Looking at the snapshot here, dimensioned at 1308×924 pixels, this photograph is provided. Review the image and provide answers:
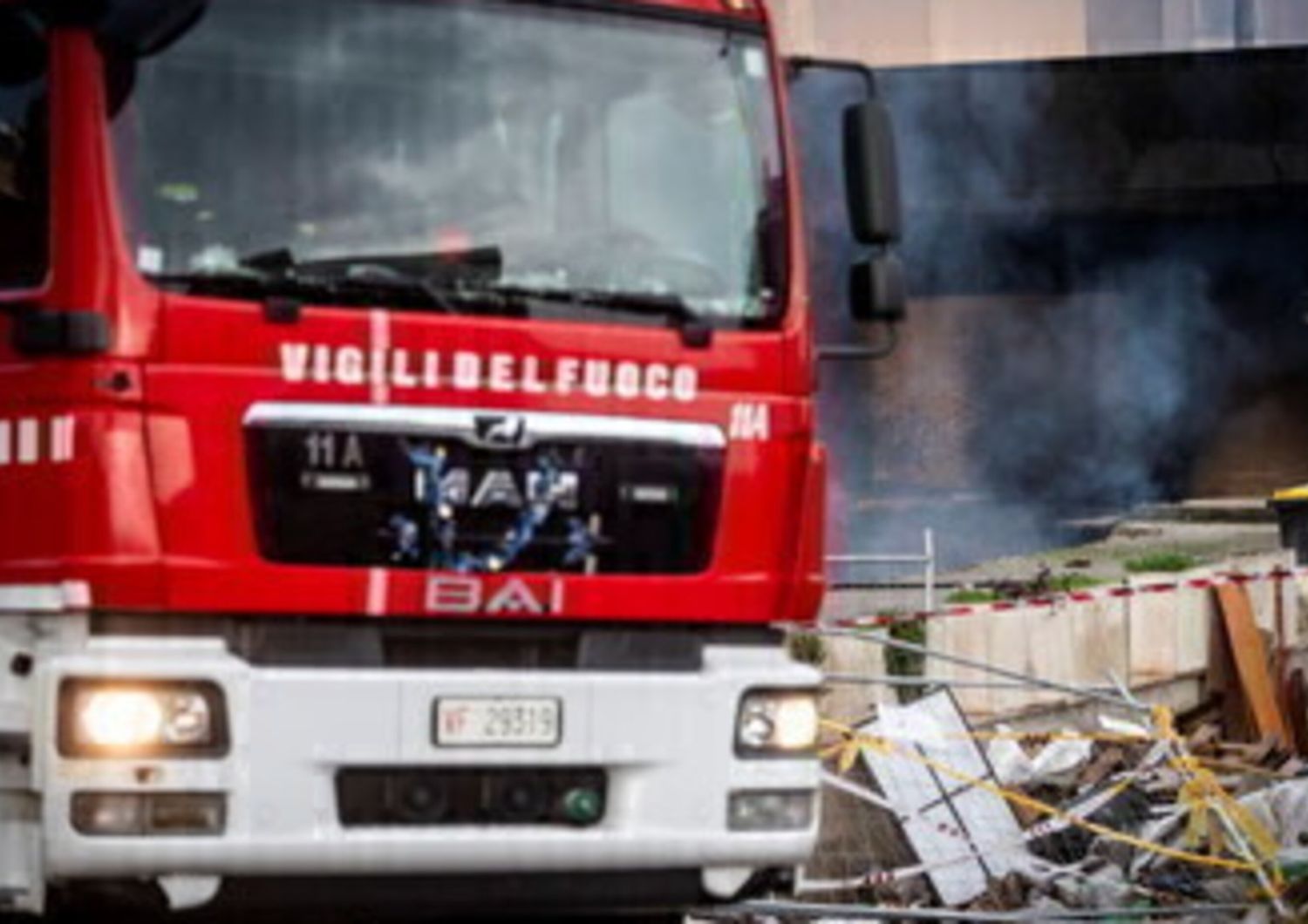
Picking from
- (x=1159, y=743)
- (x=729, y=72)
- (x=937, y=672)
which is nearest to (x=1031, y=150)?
(x=937, y=672)

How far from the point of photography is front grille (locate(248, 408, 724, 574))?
22.5ft

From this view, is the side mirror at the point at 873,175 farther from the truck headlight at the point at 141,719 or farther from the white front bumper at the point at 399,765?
the truck headlight at the point at 141,719

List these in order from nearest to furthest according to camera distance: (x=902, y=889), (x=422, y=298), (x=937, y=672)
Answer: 1. (x=422, y=298)
2. (x=902, y=889)
3. (x=937, y=672)

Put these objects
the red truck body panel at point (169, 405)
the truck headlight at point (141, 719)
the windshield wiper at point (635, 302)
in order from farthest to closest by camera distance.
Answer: the windshield wiper at point (635, 302) → the red truck body panel at point (169, 405) → the truck headlight at point (141, 719)

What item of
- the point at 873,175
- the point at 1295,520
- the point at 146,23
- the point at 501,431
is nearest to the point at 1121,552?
the point at 1295,520

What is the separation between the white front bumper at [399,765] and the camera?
660 cm

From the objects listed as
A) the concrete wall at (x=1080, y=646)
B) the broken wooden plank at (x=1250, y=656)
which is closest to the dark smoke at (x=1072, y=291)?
the concrete wall at (x=1080, y=646)

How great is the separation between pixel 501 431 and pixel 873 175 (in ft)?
5.01

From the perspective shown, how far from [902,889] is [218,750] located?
530cm

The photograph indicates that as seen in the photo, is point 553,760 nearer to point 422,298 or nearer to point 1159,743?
point 422,298

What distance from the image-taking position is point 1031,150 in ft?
108

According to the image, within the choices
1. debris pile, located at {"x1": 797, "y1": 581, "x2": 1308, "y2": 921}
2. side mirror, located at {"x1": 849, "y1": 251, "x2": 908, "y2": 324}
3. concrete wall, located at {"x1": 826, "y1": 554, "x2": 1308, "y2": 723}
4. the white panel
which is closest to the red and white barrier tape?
concrete wall, located at {"x1": 826, "y1": 554, "x2": 1308, "y2": 723}

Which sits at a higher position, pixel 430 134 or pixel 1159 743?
pixel 430 134

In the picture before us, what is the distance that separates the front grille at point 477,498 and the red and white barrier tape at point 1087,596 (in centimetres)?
575
